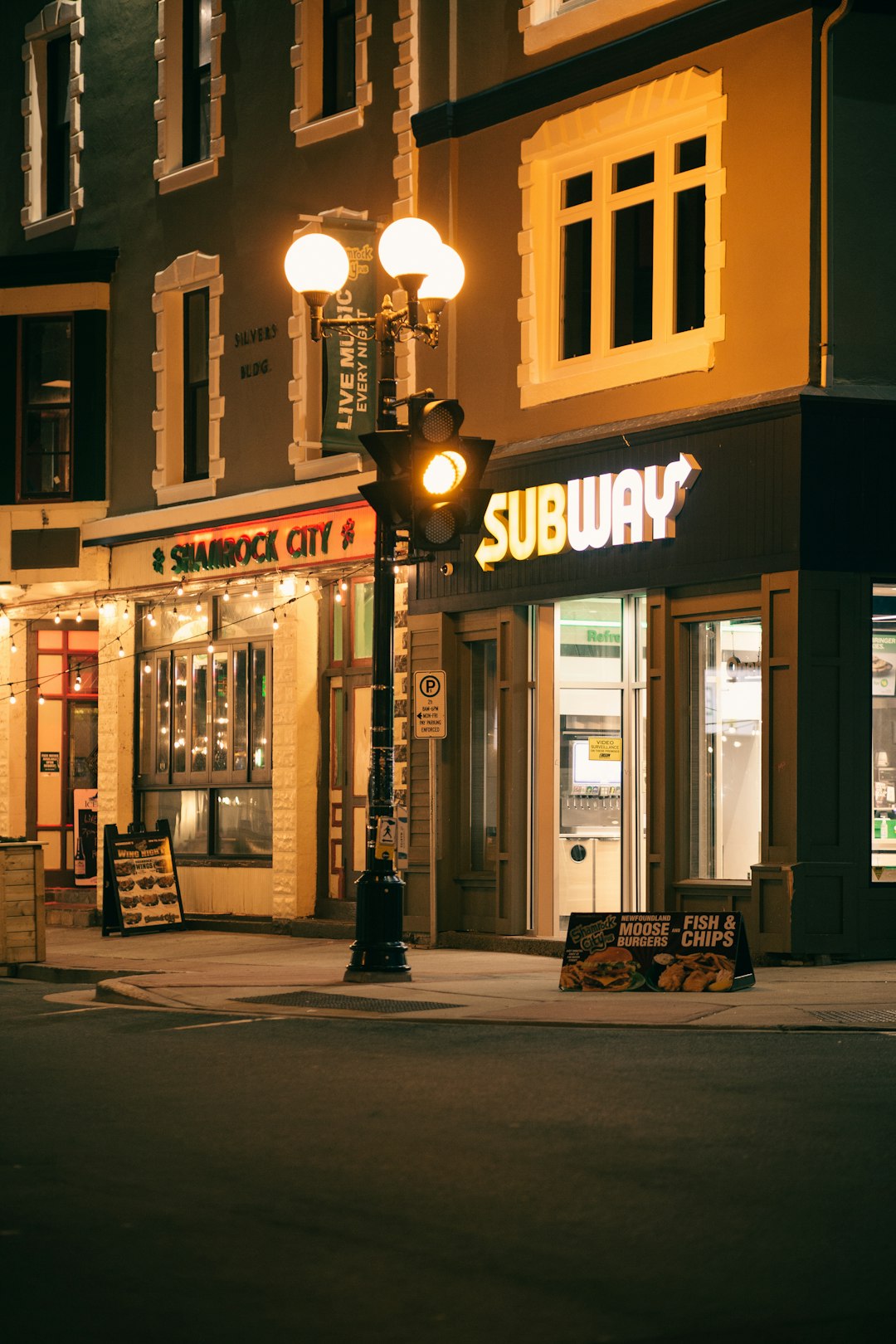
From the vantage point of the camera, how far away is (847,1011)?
1233 cm

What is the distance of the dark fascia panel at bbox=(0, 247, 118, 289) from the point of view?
23.9 metres

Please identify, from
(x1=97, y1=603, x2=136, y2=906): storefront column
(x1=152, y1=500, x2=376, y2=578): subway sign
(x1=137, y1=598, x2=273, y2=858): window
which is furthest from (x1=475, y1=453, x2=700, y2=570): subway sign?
(x1=97, y1=603, x2=136, y2=906): storefront column

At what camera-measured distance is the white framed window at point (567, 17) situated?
17.0 meters

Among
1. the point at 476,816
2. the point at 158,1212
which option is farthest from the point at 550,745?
the point at 158,1212

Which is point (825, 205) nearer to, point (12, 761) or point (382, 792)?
point (382, 792)

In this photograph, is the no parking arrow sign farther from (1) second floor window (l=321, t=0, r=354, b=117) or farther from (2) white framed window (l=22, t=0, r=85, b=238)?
(2) white framed window (l=22, t=0, r=85, b=238)

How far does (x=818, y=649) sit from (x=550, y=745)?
3.51 m

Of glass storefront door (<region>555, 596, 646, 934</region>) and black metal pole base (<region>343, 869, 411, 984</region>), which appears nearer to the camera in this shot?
black metal pole base (<region>343, 869, 411, 984</region>)

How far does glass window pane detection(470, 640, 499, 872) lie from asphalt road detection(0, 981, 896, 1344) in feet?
24.7

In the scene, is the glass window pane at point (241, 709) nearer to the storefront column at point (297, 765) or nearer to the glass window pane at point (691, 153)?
the storefront column at point (297, 765)

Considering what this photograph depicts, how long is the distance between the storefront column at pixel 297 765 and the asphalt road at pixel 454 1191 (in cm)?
979

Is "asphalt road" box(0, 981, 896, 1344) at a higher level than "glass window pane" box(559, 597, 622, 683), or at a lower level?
lower

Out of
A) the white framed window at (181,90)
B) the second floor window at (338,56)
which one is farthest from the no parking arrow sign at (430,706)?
the white framed window at (181,90)

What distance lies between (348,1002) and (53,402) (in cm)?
1317
